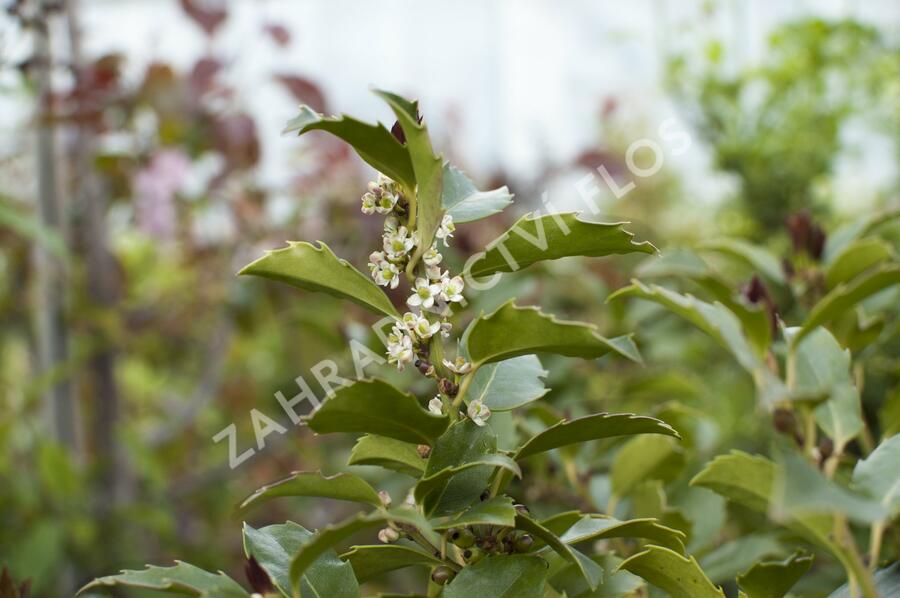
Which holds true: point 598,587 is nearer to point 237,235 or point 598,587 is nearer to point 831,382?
point 831,382

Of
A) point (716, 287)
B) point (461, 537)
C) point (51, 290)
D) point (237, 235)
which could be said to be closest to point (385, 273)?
point (461, 537)

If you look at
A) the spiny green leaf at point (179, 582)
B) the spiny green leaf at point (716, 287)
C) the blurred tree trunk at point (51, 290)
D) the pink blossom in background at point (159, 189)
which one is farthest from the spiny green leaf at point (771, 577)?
the pink blossom in background at point (159, 189)

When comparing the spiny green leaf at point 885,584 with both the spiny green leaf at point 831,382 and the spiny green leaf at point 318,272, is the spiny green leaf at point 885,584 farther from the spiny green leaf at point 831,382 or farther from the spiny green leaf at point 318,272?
the spiny green leaf at point 318,272

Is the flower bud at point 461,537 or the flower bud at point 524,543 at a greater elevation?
the flower bud at point 461,537

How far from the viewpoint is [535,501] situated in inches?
23.6

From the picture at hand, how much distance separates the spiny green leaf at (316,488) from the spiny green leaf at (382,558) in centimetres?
2

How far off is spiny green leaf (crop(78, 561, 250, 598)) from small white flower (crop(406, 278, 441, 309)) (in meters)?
0.13

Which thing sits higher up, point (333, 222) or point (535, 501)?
point (333, 222)

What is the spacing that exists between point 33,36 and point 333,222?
1.61ft

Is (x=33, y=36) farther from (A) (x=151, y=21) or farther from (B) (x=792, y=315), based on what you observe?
(A) (x=151, y=21)

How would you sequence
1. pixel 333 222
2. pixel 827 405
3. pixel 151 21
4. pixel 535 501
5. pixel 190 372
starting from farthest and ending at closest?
pixel 151 21 < pixel 190 372 < pixel 333 222 < pixel 535 501 < pixel 827 405

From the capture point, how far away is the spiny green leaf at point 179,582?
0.30 m

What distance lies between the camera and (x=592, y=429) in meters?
0.34

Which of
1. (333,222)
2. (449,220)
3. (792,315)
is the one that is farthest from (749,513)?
(333,222)
